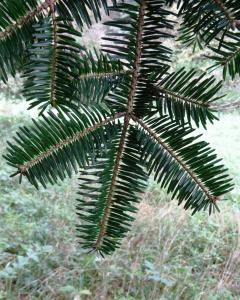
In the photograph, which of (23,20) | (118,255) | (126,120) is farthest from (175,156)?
(118,255)

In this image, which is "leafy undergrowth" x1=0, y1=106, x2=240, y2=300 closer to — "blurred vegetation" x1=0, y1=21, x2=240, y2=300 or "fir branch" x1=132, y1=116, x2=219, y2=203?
"blurred vegetation" x1=0, y1=21, x2=240, y2=300

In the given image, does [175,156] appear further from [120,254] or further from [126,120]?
[120,254]

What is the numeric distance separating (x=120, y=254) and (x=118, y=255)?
25 mm

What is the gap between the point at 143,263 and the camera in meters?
1.45

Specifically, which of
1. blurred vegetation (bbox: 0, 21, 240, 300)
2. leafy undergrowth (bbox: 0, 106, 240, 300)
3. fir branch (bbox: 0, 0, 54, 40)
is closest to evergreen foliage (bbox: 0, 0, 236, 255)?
fir branch (bbox: 0, 0, 54, 40)

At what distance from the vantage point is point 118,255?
4.74 ft

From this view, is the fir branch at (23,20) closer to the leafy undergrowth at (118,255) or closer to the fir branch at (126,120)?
the fir branch at (126,120)

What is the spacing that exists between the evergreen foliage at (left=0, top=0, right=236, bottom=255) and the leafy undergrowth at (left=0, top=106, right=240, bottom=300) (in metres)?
0.95

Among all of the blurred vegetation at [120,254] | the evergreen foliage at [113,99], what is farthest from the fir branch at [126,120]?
the blurred vegetation at [120,254]

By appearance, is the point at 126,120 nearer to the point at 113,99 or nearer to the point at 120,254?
the point at 113,99

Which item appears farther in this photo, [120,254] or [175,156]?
[120,254]

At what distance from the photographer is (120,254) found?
1469 millimetres

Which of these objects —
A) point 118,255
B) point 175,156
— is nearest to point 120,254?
point 118,255

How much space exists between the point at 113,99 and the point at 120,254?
1229 mm
